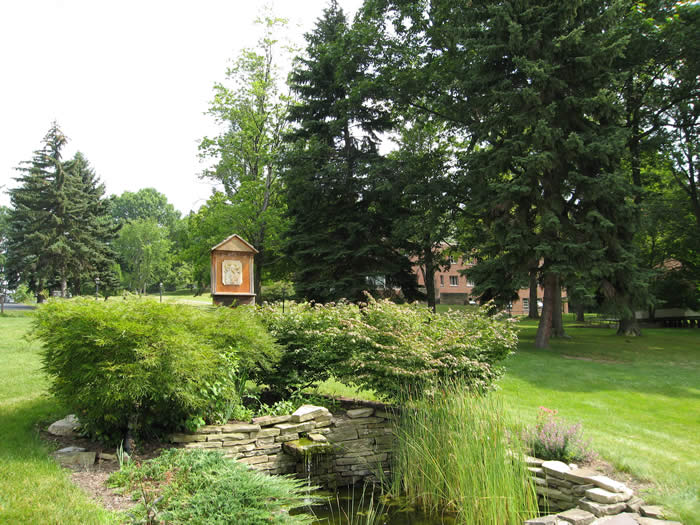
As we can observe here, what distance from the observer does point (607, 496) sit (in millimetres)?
4309

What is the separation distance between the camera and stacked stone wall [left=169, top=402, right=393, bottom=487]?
5.74m

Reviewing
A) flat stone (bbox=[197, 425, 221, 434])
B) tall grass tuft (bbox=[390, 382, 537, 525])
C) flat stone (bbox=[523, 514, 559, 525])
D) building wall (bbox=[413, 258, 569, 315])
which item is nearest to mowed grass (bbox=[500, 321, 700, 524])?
flat stone (bbox=[523, 514, 559, 525])

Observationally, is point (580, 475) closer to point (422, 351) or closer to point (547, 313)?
point (422, 351)

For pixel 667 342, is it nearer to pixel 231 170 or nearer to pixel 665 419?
pixel 665 419

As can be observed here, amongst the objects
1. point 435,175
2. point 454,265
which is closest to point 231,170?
point 435,175

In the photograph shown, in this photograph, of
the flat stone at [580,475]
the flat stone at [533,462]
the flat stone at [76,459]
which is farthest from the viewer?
the flat stone at [533,462]

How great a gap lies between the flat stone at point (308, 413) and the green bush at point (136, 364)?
0.89m

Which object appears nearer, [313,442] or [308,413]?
[313,442]

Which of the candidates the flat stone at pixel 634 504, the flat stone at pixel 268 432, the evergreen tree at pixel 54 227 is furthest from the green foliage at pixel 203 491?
the evergreen tree at pixel 54 227

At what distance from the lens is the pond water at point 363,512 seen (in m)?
5.00

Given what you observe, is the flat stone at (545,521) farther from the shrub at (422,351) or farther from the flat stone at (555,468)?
the shrub at (422,351)

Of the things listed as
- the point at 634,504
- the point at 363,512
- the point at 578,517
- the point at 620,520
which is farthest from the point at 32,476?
the point at 634,504

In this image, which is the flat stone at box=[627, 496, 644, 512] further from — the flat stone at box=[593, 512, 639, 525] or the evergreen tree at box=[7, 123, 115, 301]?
the evergreen tree at box=[7, 123, 115, 301]

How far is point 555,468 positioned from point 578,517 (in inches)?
30.7
